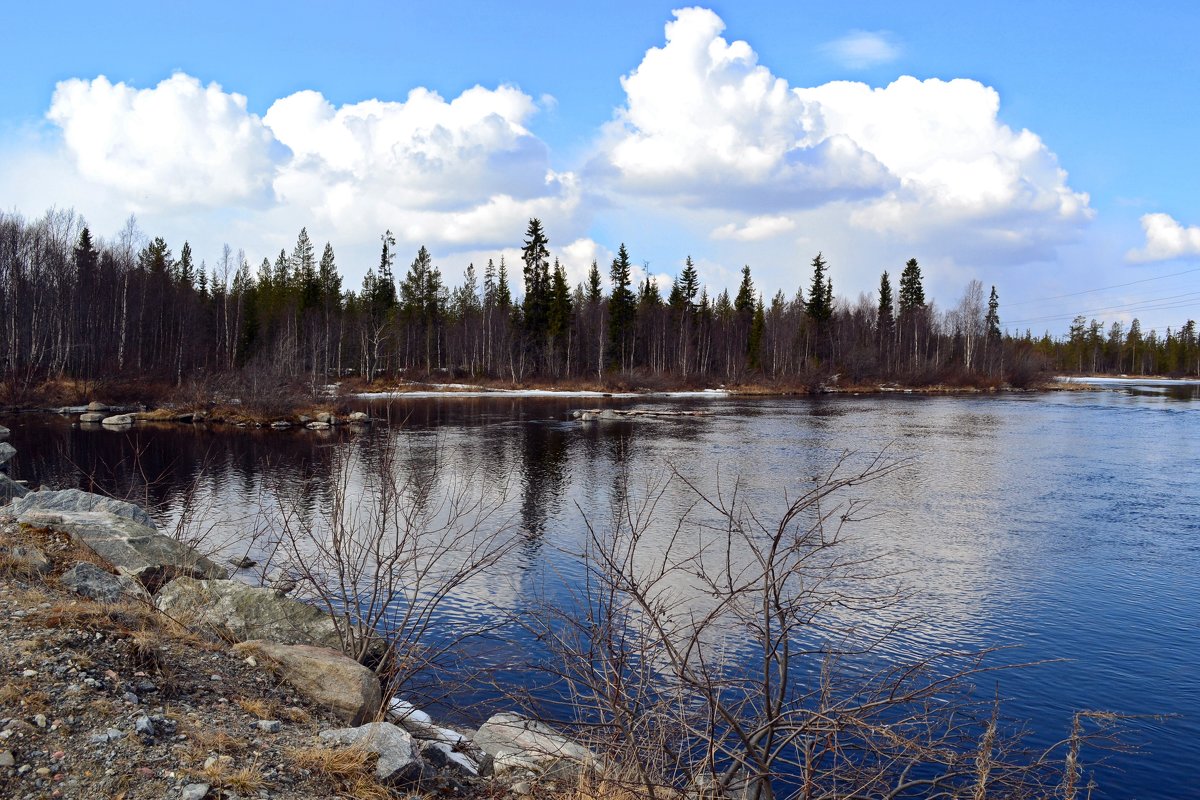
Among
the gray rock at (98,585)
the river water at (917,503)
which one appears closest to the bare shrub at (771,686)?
the river water at (917,503)

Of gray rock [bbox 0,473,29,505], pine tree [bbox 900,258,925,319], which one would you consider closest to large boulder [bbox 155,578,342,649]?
gray rock [bbox 0,473,29,505]

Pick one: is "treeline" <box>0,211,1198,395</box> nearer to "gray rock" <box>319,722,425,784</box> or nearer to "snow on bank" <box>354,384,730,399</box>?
"snow on bank" <box>354,384,730,399</box>

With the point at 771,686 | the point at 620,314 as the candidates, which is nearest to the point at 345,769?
the point at 771,686

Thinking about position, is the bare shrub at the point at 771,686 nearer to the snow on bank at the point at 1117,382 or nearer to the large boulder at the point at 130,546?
the large boulder at the point at 130,546

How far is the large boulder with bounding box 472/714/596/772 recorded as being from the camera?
6.64 meters

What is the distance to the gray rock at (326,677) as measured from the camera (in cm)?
674

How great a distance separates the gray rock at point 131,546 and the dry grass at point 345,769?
538cm

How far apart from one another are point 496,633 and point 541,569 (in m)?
3.08

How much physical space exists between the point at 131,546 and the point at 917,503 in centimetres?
1786

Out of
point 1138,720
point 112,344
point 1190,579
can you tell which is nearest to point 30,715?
Answer: point 1138,720

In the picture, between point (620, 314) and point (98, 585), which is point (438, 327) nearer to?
point (620, 314)

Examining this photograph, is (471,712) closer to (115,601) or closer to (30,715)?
(115,601)

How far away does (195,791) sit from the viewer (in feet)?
15.4

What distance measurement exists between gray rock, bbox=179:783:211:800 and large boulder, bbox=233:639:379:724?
1911 mm
